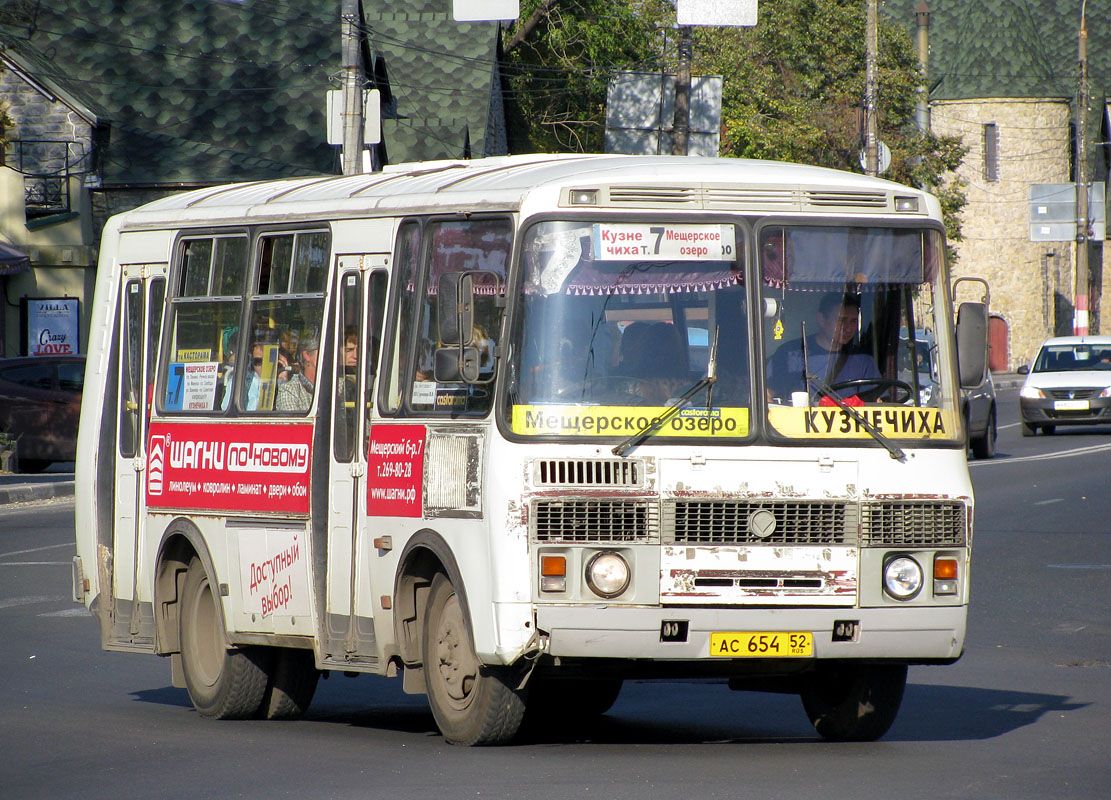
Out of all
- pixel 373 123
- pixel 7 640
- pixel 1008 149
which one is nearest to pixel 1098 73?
pixel 1008 149

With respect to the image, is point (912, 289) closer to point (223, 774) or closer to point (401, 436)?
point (401, 436)

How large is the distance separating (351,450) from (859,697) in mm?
2630

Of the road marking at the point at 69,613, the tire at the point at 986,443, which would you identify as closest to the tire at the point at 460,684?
the road marking at the point at 69,613

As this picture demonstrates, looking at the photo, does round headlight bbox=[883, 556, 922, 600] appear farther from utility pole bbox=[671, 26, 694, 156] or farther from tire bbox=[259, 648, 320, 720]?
utility pole bbox=[671, 26, 694, 156]

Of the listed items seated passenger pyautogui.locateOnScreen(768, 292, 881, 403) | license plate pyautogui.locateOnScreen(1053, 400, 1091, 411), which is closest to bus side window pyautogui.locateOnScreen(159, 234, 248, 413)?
seated passenger pyautogui.locateOnScreen(768, 292, 881, 403)

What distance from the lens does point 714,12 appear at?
22219 millimetres

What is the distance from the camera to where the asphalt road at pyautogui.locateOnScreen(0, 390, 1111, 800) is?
7.56 meters

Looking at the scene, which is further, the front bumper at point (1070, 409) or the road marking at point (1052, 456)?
the front bumper at point (1070, 409)

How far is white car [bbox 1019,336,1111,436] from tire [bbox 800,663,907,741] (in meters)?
25.4

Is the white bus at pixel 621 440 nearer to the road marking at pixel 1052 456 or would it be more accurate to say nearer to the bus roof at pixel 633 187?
the bus roof at pixel 633 187

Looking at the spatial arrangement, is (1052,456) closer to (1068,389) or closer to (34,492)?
(1068,389)

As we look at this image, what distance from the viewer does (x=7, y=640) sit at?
12.8 m

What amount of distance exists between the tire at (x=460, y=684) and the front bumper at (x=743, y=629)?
0.43 m

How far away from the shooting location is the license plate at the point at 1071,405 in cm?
3391
